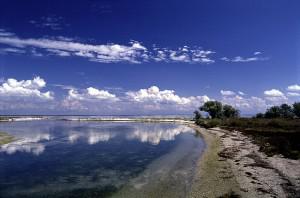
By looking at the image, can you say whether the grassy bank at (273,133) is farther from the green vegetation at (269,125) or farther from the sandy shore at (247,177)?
the sandy shore at (247,177)

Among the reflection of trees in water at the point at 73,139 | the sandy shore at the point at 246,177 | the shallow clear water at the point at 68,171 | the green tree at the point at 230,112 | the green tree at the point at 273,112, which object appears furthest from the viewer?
the green tree at the point at 230,112

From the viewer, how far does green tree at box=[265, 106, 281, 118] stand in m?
128

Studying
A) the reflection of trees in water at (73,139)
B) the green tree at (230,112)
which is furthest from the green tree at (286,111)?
the reflection of trees in water at (73,139)

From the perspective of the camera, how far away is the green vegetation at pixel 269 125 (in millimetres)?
45850

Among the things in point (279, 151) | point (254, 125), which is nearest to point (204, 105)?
point (254, 125)

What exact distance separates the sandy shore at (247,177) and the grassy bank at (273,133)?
3.78m

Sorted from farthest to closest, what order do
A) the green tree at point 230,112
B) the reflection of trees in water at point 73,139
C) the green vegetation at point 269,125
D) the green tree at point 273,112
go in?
the green tree at point 230,112
the green tree at point 273,112
the reflection of trees in water at point 73,139
the green vegetation at point 269,125

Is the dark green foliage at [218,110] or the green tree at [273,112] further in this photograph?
the dark green foliage at [218,110]

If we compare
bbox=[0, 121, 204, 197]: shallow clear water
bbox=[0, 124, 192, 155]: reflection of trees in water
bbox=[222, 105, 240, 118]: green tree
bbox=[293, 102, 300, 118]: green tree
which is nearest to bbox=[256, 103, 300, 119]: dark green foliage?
bbox=[293, 102, 300, 118]: green tree

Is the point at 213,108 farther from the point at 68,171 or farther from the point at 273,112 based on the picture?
the point at 68,171

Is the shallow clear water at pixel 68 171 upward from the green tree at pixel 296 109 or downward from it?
downward

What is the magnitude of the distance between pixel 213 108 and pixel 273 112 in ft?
113

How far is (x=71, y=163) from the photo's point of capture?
38.9 m

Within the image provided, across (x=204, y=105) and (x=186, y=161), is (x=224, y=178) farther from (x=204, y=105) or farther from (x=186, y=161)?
(x=204, y=105)
